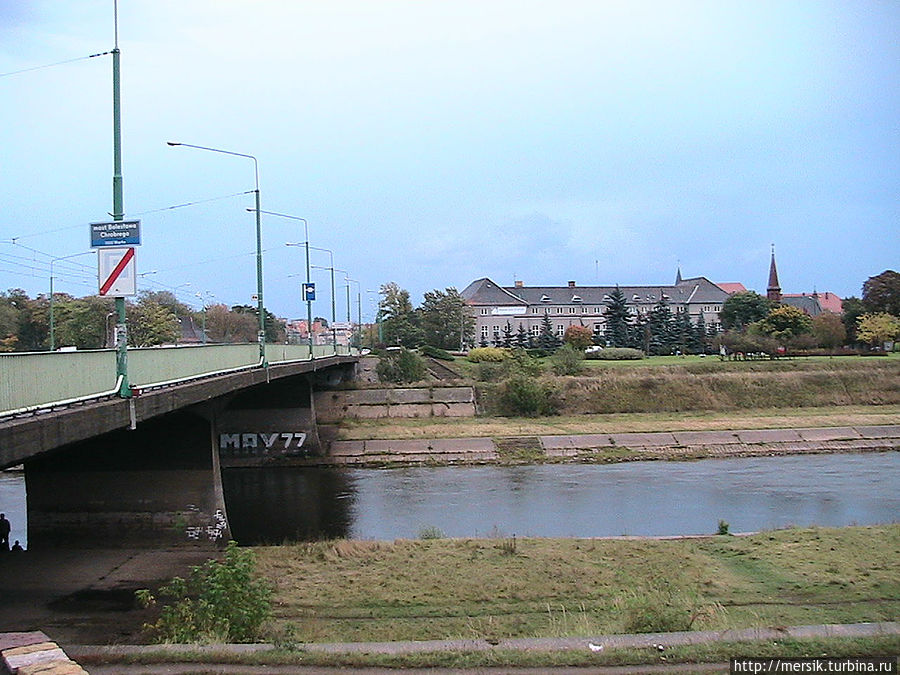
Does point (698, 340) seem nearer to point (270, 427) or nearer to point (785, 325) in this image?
point (785, 325)

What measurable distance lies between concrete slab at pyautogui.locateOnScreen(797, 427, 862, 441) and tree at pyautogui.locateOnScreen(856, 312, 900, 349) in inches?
1593

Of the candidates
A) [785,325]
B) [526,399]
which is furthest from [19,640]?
[785,325]

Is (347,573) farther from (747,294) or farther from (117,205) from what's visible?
(747,294)

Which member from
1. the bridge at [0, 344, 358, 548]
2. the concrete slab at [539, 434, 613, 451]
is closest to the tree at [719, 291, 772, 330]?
the concrete slab at [539, 434, 613, 451]

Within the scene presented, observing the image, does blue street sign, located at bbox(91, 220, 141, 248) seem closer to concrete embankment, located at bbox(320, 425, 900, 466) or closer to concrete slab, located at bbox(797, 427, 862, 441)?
concrete embankment, located at bbox(320, 425, 900, 466)

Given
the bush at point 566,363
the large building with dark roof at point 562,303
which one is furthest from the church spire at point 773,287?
the bush at point 566,363

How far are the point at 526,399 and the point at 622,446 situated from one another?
13.5 m

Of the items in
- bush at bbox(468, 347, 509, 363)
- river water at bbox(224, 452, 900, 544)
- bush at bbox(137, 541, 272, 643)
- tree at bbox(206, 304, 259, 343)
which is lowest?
river water at bbox(224, 452, 900, 544)

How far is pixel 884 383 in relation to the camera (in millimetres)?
74062

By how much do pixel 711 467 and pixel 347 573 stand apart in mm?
32579

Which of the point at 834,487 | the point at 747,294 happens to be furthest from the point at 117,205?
the point at 747,294

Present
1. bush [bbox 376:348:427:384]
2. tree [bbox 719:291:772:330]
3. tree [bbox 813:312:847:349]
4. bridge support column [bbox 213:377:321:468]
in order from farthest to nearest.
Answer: tree [bbox 719:291:772:330]
tree [bbox 813:312:847:349]
bush [bbox 376:348:427:384]
bridge support column [bbox 213:377:321:468]

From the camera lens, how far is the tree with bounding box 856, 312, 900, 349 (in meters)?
95.7

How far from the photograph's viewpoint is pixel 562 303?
467ft
